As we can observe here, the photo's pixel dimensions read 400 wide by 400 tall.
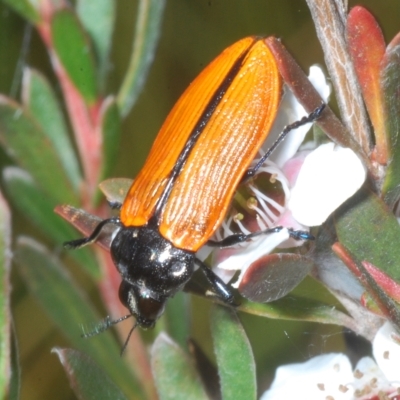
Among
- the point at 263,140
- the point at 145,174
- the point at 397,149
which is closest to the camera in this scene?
the point at 397,149

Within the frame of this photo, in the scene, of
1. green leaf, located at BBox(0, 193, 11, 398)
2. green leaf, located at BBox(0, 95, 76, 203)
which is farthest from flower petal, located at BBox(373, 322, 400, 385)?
green leaf, located at BBox(0, 95, 76, 203)

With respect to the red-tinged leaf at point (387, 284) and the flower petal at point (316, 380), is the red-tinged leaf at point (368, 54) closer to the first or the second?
the red-tinged leaf at point (387, 284)

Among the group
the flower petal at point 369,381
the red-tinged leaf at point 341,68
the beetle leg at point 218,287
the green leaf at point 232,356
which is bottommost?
the flower petal at point 369,381

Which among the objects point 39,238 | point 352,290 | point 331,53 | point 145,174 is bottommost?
point 39,238

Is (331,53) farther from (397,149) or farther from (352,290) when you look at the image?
(352,290)

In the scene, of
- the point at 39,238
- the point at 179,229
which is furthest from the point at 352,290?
the point at 39,238

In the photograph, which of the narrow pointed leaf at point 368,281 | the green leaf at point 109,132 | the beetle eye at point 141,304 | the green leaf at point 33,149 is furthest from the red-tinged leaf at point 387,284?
the green leaf at point 33,149

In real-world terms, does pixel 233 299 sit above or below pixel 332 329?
above
